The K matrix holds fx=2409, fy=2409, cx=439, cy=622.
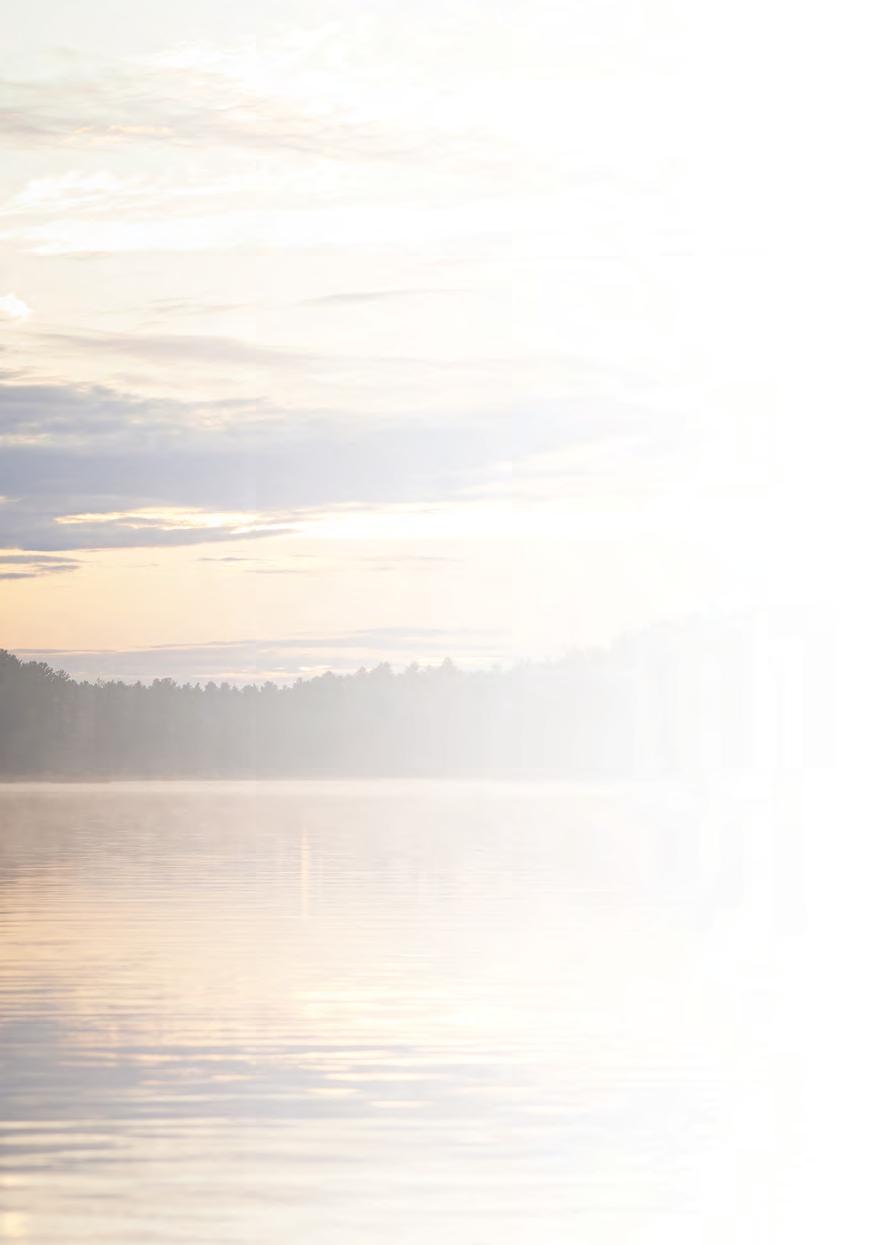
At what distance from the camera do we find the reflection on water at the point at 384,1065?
19.2m

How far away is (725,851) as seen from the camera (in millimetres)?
85938

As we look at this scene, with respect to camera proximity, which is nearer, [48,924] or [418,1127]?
[418,1127]

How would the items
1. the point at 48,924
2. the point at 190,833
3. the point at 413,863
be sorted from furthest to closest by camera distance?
the point at 190,833 → the point at 413,863 → the point at 48,924

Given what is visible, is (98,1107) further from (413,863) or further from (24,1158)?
(413,863)

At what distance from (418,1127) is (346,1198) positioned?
3.16 m

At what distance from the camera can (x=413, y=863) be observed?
70500 millimetres

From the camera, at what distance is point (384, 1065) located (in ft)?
86.4

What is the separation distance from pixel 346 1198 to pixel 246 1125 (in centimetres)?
335

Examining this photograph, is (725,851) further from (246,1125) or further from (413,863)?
(246,1125)

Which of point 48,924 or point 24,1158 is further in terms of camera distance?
point 48,924

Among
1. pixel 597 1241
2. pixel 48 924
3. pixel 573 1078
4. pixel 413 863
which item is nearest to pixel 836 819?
pixel 413 863

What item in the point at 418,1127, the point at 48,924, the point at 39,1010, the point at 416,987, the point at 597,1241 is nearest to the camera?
the point at 597,1241

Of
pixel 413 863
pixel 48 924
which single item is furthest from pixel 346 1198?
pixel 413 863

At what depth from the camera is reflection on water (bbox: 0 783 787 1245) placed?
19250mm
